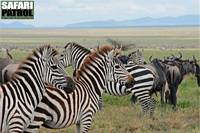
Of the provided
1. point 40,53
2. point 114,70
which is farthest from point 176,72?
point 40,53

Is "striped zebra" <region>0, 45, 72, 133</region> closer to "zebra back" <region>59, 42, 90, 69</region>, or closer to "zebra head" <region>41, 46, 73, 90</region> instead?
"zebra head" <region>41, 46, 73, 90</region>

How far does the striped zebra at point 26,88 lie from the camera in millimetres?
6605

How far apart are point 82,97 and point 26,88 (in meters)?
1.18

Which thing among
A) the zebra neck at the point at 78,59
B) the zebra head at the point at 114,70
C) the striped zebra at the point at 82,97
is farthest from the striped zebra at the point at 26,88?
the zebra neck at the point at 78,59

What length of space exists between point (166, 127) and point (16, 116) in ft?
15.9

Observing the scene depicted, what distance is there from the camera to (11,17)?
11.3 meters

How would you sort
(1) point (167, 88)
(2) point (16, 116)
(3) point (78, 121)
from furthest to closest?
(1) point (167, 88)
(3) point (78, 121)
(2) point (16, 116)

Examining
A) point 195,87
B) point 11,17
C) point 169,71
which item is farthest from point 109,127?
point 195,87

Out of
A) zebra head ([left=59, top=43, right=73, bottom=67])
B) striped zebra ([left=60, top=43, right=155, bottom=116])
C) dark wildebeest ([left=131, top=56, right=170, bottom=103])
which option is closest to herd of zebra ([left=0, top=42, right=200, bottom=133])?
striped zebra ([left=60, top=43, right=155, bottom=116])

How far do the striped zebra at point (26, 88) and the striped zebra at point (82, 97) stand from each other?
343mm

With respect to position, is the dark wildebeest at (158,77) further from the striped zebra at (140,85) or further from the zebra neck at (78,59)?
the zebra neck at (78,59)

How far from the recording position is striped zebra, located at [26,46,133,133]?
24.4 feet

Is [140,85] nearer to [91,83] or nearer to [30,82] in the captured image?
[91,83]

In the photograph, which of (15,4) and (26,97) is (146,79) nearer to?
(15,4)
